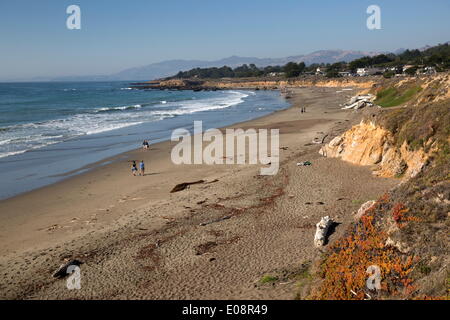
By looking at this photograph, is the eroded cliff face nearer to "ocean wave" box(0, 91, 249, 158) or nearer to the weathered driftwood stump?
the weathered driftwood stump

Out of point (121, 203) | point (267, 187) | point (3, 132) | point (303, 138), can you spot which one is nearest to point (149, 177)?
point (121, 203)

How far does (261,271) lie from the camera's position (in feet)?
30.3

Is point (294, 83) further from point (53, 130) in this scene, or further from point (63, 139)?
point (63, 139)

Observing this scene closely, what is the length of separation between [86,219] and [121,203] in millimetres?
2000

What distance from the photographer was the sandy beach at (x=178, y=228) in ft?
30.1

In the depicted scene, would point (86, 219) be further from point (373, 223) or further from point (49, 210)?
point (373, 223)

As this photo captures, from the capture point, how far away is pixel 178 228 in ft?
41.1

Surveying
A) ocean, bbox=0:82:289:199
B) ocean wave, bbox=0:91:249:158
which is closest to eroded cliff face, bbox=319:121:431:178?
ocean, bbox=0:82:289:199

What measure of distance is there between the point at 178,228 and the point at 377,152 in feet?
34.6

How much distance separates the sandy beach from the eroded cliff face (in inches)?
24.0

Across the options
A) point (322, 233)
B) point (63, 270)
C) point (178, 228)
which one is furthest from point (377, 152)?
point (63, 270)

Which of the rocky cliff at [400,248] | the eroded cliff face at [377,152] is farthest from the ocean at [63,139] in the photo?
the rocky cliff at [400,248]

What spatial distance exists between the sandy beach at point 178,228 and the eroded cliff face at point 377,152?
61 centimetres

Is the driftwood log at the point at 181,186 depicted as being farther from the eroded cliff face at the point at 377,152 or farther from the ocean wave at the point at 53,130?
the ocean wave at the point at 53,130
